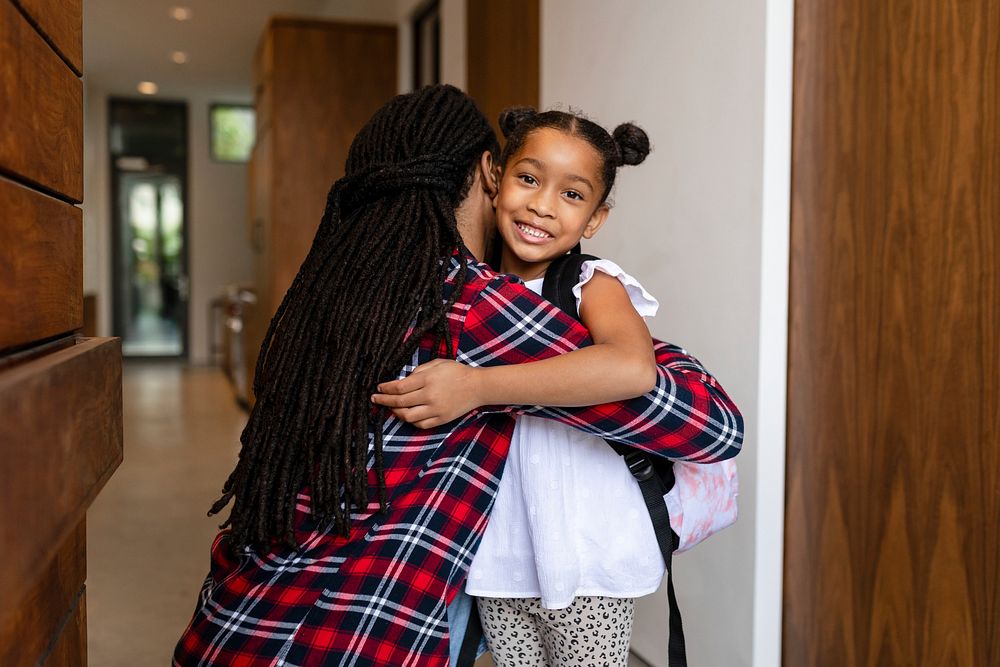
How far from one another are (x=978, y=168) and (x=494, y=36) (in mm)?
2220

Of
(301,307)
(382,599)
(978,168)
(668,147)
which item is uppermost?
(668,147)

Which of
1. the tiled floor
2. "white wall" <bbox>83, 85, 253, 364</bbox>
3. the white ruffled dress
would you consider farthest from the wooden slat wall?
"white wall" <bbox>83, 85, 253, 364</bbox>

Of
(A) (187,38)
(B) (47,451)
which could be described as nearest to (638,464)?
(B) (47,451)

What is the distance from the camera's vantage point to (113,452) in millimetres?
1061

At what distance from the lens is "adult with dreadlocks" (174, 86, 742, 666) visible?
995mm

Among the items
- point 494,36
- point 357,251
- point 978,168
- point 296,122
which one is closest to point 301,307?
point 357,251

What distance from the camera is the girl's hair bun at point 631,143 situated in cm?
129

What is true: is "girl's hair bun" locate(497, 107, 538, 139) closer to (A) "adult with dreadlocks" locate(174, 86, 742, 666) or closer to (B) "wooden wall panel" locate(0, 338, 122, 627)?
(A) "adult with dreadlocks" locate(174, 86, 742, 666)

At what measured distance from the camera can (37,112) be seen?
0.88 m

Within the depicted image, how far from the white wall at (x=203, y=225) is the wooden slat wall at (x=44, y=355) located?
30.6 feet

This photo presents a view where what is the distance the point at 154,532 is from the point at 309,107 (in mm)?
3019

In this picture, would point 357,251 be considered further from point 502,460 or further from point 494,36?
point 494,36

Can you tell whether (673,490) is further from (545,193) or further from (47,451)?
(47,451)

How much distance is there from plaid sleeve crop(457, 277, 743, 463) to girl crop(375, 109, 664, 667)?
0.03 metres
